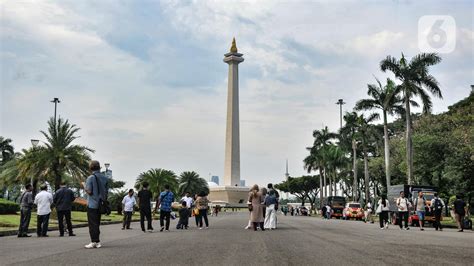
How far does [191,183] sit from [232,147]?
13441 mm

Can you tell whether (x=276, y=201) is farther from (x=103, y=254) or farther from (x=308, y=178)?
(x=308, y=178)

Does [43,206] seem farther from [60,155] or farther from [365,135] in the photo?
[365,135]

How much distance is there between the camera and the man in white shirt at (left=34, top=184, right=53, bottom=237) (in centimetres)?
1714

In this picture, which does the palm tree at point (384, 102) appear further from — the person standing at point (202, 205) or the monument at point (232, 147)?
the monument at point (232, 147)

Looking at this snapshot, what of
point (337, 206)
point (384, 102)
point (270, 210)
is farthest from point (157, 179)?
point (270, 210)

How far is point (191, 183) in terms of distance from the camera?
88.5 meters

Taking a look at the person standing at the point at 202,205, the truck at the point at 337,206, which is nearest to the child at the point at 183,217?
the person standing at the point at 202,205

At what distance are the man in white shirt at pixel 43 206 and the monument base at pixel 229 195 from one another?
283 feet

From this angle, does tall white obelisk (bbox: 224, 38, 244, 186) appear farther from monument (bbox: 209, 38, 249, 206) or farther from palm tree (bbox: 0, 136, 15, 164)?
palm tree (bbox: 0, 136, 15, 164)

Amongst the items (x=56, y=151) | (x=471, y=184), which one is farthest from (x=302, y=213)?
(x=56, y=151)

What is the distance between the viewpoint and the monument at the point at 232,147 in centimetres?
9644

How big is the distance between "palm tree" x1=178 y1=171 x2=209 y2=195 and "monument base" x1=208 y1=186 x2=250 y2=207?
13.9 meters

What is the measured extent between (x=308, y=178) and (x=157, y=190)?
182 ft

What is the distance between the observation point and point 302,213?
67312mm
